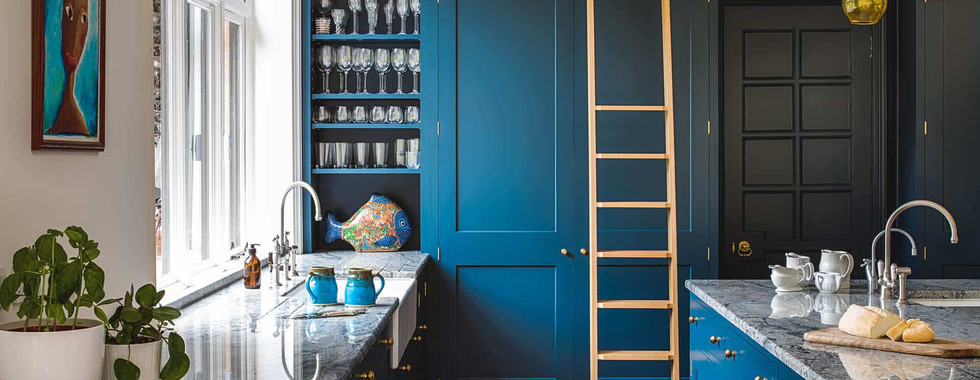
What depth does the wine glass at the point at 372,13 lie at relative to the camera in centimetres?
448

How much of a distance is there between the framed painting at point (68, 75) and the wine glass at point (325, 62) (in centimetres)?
253

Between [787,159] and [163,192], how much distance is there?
3.29 metres

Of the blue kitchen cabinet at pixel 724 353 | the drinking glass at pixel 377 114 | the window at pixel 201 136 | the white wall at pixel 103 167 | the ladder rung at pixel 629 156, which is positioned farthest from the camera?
the drinking glass at pixel 377 114

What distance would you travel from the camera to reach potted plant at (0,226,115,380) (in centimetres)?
133

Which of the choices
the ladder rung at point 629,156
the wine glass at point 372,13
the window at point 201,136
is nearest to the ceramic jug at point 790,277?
the ladder rung at point 629,156

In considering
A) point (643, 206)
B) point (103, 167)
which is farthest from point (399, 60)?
point (103, 167)

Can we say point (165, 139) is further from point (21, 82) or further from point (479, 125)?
point (479, 125)

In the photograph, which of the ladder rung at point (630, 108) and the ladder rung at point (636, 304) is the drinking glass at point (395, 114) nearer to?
the ladder rung at point (630, 108)

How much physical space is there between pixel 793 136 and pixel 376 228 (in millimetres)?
2309

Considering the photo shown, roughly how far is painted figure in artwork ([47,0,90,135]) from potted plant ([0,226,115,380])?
18.4 inches

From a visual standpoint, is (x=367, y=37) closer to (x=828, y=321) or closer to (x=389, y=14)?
(x=389, y=14)

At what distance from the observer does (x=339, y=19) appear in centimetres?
451

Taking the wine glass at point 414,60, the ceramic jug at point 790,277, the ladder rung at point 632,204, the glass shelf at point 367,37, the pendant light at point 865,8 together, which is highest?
the glass shelf at point 367,37

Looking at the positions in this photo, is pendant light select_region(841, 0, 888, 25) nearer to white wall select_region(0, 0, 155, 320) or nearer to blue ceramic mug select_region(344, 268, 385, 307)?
blue ceramic mug select_region(344, 268, 385, 307)
